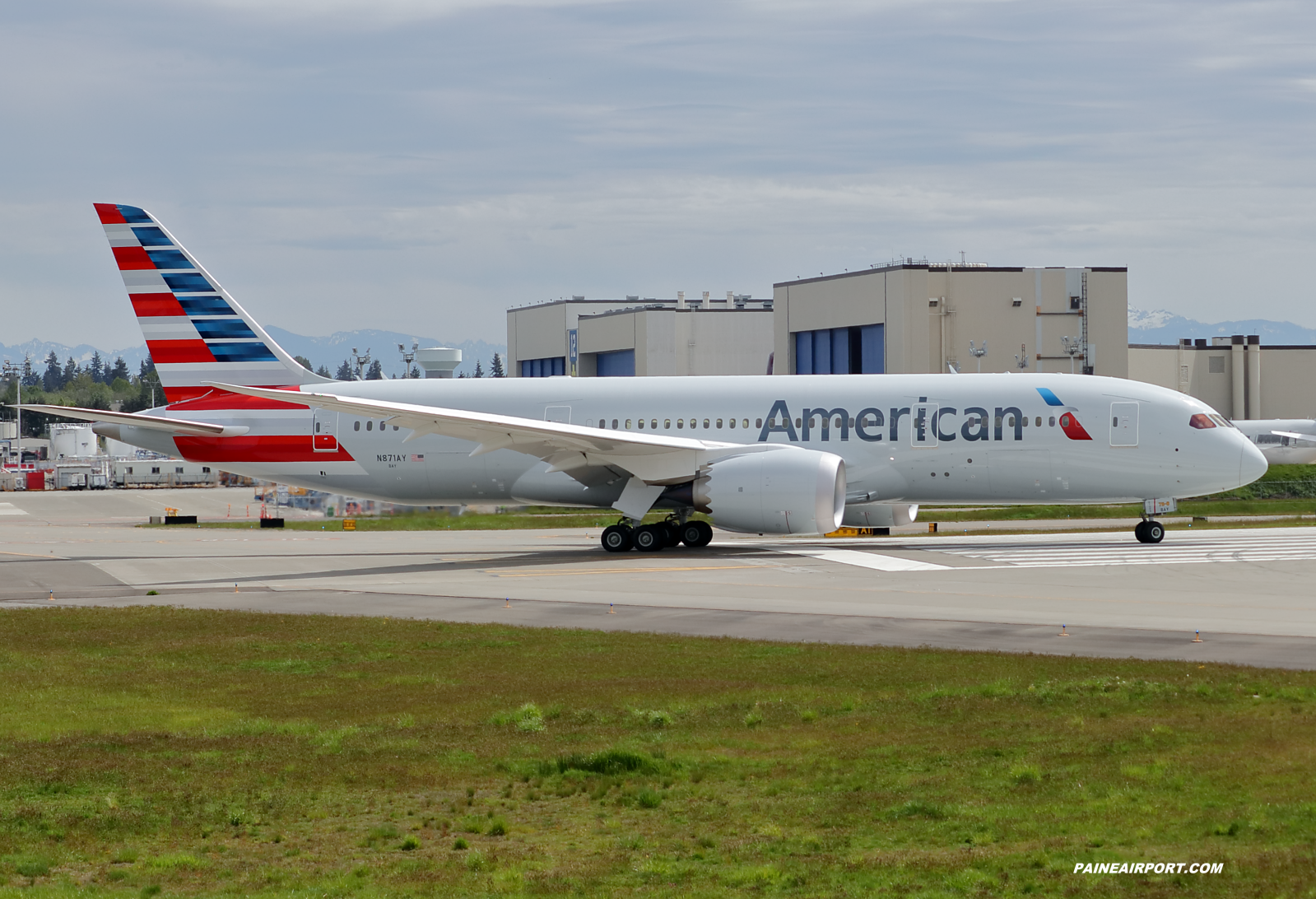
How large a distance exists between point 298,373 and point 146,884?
97.3 ft

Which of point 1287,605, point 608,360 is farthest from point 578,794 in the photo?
point 608,360

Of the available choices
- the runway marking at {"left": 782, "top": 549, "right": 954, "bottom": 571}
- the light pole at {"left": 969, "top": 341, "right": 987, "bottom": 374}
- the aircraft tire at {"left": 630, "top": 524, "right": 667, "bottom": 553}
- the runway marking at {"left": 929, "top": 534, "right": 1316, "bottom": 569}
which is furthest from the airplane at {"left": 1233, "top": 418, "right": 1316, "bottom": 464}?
the aircraft tire at {"left": 630, "top": 524, "right": 667, "bottom": 553}

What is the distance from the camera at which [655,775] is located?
1042 centimetres

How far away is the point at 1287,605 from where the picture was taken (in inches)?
795

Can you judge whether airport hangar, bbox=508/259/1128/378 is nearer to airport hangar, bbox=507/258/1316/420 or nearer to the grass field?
airport hangar, bbox=507/258/1316/420

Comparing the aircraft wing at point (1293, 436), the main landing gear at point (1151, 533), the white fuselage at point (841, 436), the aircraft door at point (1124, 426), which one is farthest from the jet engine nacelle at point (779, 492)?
the aircraft wing at point (1293, 436)

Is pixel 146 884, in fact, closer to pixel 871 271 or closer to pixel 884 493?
pixel 884 493

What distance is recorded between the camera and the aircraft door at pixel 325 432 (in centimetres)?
3478

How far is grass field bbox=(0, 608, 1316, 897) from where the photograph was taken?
7969 mm

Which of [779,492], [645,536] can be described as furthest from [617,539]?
[779,492]

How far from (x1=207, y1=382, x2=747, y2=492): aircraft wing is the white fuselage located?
3.19 ft

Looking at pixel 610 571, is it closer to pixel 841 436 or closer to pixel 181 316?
pixel 841 436

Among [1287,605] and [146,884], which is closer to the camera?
[146,884]

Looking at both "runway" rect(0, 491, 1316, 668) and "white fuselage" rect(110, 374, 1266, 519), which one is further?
"white fuselage" rect(110, 374, 1266, 519)
